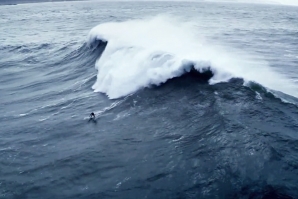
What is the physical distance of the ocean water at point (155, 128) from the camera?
1084 centimetres

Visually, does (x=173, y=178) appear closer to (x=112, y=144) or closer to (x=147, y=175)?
(x=147, y=175)

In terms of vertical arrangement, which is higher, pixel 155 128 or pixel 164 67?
pixel 164 67

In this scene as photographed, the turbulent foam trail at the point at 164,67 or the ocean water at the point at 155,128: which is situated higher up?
the turbulent foam trail at the point at 164,67

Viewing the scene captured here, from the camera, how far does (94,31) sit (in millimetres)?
40625

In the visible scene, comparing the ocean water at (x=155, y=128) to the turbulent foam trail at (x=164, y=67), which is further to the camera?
the turbulent foam trail at (x=164, y=67)

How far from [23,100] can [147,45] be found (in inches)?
480

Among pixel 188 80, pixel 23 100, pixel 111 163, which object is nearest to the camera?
pixel 111 163

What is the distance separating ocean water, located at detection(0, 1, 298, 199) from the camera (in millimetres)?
10836

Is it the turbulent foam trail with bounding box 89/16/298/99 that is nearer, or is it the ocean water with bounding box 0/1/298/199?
the ocean water with bounding box 0/1/298/199

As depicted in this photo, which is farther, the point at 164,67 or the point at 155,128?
the point at 164,67

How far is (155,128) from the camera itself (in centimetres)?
1505

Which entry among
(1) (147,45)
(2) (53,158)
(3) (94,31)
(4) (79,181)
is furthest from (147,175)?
(3) (94,31)

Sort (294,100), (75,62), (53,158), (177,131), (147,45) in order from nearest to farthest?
(53,158), (177,131), (294,100), (147,45), (75,62)

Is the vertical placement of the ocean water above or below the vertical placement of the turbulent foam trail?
below
